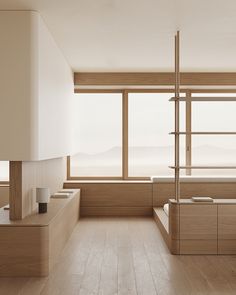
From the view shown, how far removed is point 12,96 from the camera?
145 inches

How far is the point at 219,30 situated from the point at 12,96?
7.39ft

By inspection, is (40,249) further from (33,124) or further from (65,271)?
(33,124)

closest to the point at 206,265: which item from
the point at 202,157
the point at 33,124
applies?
the point at 33,124

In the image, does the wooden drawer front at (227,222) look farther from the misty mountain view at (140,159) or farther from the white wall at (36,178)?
the misty mountain view at (140,159)

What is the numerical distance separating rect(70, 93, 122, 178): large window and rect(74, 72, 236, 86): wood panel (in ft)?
1.34

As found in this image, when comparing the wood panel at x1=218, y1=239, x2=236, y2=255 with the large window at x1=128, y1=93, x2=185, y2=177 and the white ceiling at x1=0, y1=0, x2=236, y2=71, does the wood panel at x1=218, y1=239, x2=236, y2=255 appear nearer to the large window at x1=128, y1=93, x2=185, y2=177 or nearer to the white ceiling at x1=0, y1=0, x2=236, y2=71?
the white ceiling at x1=0, y1=0, x2=236, y2=71

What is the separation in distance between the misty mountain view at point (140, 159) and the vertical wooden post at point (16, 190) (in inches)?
134

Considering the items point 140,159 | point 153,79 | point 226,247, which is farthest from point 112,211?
point 226,247

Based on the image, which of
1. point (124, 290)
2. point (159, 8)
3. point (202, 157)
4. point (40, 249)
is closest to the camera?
point (124, 290)

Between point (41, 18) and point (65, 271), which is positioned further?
point (41, 18)

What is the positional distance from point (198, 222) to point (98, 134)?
3298 millimetres

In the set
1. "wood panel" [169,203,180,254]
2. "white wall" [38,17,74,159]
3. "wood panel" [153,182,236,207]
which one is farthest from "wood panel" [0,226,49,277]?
"wood panel" [153,182,236,207]

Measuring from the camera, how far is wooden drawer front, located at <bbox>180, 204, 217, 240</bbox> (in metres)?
4.25

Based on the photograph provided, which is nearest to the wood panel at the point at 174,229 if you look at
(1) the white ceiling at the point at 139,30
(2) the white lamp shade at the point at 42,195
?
(2) the white lamp shade at the point at 42,195
